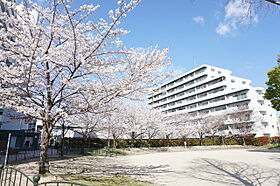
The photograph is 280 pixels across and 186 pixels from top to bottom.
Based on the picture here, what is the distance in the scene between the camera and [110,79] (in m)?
6.92

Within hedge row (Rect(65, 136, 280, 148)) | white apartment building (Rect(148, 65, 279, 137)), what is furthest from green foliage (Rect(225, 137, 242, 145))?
white apartment building (Rect(148, 65, 279, 137))

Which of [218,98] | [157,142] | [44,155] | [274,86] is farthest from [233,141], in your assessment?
[44,155]

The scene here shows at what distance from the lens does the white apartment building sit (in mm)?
35359

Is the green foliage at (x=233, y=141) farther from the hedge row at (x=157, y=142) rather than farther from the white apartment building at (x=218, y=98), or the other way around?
the white apartment building at (x=218, y=98)

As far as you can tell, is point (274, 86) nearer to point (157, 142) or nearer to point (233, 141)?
point (157, 142)

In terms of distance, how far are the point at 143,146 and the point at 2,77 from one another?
2044 centimetres

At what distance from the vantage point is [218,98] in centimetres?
4288

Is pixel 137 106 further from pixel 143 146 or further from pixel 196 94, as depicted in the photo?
pixel 196 94

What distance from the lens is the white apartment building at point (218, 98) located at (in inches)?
1392

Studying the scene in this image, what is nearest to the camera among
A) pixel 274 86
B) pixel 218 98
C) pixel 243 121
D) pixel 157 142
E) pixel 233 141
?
pixel 274 86

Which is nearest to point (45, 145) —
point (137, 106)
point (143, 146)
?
point (143, 146)

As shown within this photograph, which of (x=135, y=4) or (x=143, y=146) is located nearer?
(x=135, y=4)

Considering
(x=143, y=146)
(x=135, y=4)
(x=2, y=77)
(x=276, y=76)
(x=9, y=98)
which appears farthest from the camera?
(x=143, y=146)

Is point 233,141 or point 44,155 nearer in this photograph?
point 44,155
